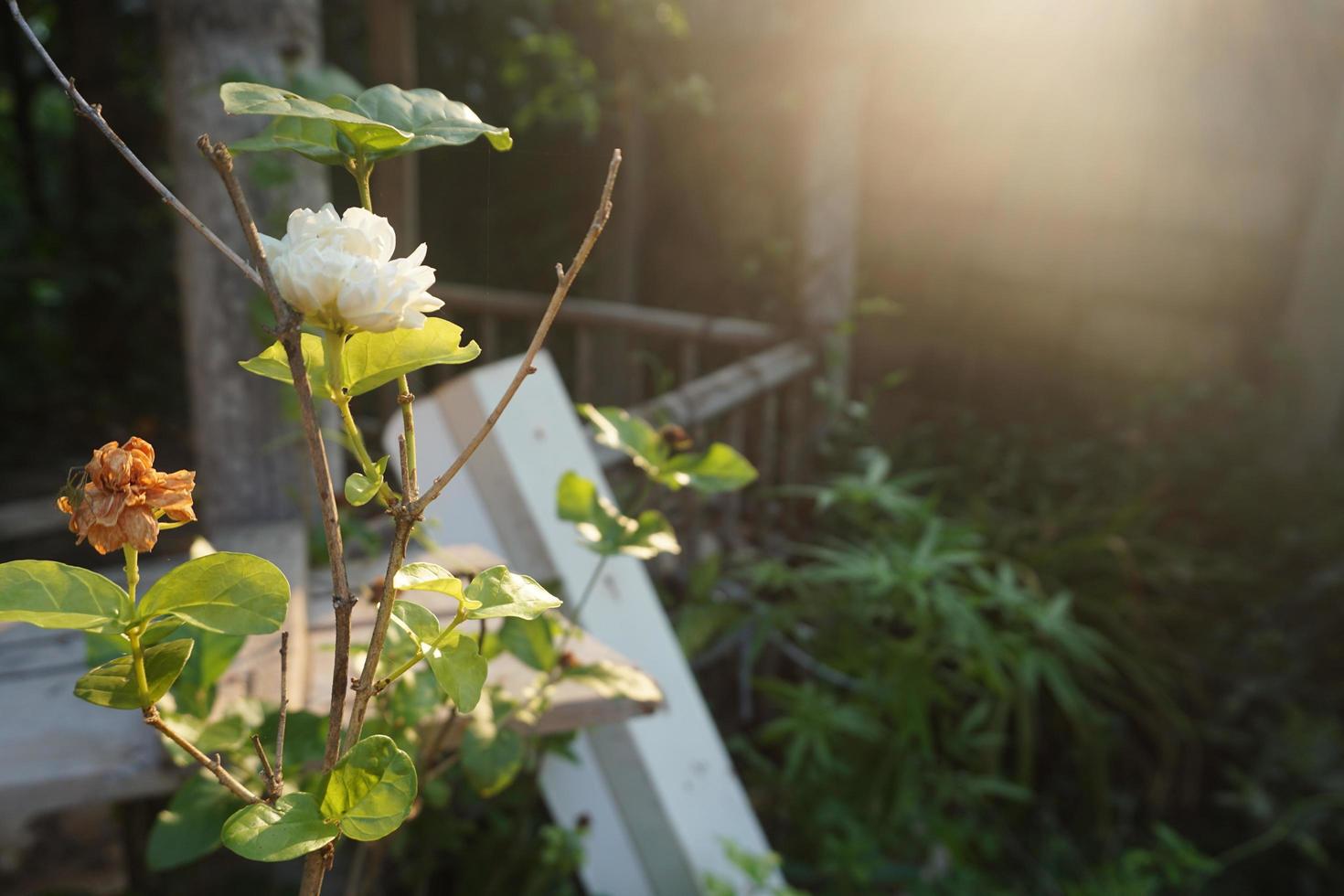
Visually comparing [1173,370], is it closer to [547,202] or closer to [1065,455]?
[1065,455]

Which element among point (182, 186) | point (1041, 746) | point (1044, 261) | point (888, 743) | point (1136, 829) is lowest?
point (1136, 829)

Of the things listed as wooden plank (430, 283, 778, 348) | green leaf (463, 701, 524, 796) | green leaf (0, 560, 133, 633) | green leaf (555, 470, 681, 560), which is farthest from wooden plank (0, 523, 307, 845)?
wooden plank (430, 283, 778, 348)

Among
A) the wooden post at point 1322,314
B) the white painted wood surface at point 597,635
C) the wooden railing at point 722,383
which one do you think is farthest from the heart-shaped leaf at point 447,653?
the wooden post at point 1322,314

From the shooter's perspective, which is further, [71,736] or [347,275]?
[71,736]

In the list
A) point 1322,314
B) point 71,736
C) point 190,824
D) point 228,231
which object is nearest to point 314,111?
point 190,824

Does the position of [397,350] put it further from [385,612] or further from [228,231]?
[228,231]

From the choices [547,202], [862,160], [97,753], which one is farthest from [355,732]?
[547,202]

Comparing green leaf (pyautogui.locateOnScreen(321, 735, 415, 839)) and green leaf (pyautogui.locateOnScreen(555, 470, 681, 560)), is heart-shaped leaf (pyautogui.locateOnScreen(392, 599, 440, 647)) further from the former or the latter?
green leaf (pyautogui.locateOnScreen(555, 470, 681, 560))
